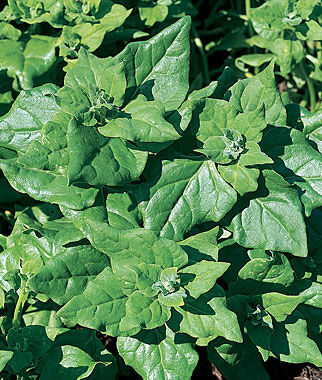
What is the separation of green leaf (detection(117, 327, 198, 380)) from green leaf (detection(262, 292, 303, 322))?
0.37 meters

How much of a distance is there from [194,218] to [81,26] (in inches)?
48.0

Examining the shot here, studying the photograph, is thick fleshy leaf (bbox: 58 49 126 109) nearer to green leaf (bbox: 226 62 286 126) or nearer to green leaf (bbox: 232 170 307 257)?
green leaf (bbox: 226 62 286 126)

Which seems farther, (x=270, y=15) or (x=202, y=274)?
(x=270, y=15)

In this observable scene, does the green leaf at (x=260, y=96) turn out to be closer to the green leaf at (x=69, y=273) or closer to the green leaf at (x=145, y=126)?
the green leaf at (x=145, y=126)

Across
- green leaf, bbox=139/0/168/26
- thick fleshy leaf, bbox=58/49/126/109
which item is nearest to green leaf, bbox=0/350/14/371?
thick fleshy leaf, bbox=58/49/126/109

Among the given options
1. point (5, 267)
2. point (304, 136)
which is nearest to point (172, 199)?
point (304, 136)

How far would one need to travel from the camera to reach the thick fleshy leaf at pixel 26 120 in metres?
2.16

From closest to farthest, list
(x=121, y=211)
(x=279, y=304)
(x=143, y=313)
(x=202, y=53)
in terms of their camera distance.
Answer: (x=143, y=313)
(x=121, y=211)
(x=279, y=304)
(x=202, y=53)

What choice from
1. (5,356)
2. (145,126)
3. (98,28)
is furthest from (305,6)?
(5,356)

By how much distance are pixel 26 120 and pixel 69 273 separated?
25.0 inches

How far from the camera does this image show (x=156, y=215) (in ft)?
6.93

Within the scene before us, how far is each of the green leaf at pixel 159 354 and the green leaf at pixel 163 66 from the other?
0.92 meters

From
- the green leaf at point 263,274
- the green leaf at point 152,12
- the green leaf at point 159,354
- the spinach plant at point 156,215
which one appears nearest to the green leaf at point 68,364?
the spinach plant at point 156,215

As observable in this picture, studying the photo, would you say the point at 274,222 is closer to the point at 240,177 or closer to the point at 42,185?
the point at 240,177
